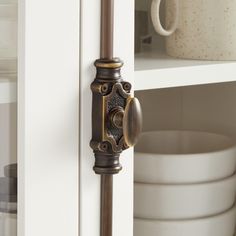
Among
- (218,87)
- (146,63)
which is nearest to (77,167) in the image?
(146,63)

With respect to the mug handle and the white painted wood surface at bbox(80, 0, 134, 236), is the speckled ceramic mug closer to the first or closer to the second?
the mug handle

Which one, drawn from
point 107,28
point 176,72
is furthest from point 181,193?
point 107,28

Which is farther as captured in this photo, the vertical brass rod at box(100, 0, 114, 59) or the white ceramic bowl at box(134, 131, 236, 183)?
the white ceramic bowl at box(134, 131, 236, 183)

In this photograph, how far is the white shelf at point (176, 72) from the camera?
0.58 metres

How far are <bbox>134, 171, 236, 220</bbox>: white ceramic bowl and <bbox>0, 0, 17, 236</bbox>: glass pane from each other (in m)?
0.24

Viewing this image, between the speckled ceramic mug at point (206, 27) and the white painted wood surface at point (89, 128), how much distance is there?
146 millimetres

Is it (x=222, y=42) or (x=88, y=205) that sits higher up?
(x=222, y=42)

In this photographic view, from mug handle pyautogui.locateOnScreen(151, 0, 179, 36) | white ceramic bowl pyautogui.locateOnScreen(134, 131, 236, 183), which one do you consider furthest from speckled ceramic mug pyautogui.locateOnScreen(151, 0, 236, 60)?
white ceramic bowl pyautogui.locateOnScreen(134, 131, 236, 183)

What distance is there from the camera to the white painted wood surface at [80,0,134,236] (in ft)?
1.65

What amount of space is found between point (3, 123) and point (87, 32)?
0.09 meters

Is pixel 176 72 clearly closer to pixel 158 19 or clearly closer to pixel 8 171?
pixel 158 19

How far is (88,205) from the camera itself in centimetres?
52

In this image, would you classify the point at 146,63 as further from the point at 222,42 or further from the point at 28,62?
the point at 28,62

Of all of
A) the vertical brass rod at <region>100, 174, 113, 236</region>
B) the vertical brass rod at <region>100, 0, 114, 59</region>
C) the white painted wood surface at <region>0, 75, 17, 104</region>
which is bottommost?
the vertical brass rod at <region>100, 174, 113, 236</region>
